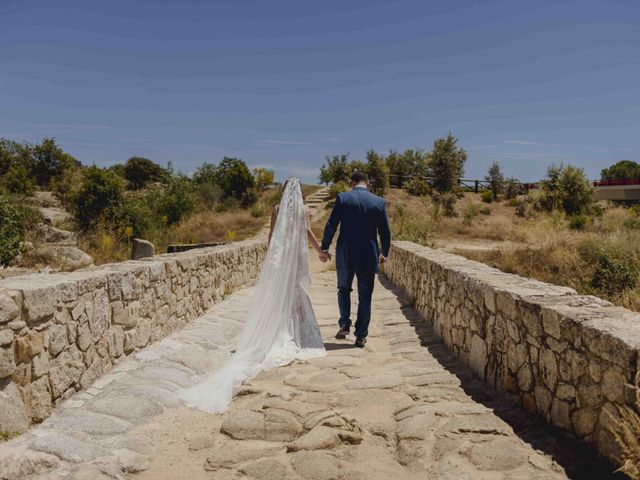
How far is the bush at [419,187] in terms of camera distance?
3809cm

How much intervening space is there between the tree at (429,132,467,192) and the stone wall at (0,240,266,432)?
34786mm

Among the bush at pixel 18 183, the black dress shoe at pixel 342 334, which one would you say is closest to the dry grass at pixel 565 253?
the black dress shoe at pixel 342 334

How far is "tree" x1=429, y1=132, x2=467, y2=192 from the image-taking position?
39.7m

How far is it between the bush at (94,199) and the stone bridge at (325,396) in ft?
50.8

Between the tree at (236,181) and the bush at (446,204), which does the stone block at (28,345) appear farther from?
the tree at (236,181)

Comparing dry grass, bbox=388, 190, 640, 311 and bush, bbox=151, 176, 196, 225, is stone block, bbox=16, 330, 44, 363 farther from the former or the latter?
bush, bbox=151, 176, 196, 225

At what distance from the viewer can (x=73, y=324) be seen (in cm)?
407

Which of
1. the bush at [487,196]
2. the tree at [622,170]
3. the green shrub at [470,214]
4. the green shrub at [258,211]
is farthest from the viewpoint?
the tree at [622,170]

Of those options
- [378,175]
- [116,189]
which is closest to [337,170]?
[378,175]

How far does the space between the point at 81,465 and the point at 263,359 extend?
2.45 meters

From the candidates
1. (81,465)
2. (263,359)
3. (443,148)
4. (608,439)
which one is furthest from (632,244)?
(443,148)

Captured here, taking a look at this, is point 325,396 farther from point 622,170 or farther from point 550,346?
point 622,170

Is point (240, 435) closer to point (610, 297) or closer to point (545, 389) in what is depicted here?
point (545, 389)

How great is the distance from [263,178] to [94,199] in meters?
17.9
